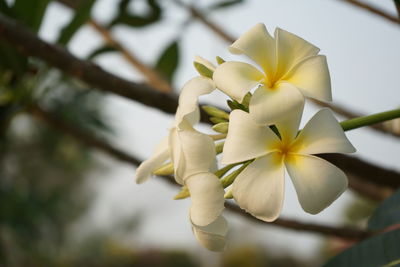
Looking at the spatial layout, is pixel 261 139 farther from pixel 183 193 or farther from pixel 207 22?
pixel 207 22

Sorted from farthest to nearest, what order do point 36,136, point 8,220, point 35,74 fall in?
point 36,136
point 8,220
point 35,74

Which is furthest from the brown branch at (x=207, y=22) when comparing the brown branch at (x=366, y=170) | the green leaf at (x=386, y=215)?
the green leaf at (x=386, y=215)

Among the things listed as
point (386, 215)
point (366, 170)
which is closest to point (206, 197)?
point (386, 215)

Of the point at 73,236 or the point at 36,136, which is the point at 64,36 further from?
the point at 73,236

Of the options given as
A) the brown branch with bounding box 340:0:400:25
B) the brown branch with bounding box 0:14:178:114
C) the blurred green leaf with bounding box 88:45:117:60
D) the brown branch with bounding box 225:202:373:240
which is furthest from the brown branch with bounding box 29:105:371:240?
the brown branch with bounding box 340:0:400:25

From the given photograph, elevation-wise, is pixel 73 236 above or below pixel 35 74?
below

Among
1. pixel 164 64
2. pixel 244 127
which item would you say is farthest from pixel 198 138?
pixel 164 64

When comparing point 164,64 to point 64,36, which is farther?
point 164,64

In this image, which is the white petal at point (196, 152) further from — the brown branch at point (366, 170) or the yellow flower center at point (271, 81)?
the brown branch at point (366, 170)
